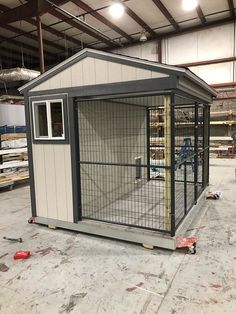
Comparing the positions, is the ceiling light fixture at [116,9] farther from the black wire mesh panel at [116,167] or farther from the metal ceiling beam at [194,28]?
the black wire mesh panel at [116,167]

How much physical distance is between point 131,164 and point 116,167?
1.62 meters

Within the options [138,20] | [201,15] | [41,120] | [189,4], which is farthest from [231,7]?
[41,120]

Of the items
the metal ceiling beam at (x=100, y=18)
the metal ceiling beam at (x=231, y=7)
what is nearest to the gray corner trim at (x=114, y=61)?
the metal ceiling beam at (x=100, y=18)

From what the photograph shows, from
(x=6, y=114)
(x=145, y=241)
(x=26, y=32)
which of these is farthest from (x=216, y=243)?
(x=26, y=32)

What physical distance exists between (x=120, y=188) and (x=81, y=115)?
180cm

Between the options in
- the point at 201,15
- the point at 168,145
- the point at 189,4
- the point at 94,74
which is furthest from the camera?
the point at 201,15

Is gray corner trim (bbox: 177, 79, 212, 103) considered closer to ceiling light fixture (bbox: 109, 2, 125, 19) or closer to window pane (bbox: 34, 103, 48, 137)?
window pane (bbox: 34, 103, 48, 137)

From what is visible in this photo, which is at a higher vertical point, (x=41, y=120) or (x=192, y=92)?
(x=192, y=92)

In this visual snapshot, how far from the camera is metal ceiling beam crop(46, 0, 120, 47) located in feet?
22.5

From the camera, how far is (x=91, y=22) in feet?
28.3

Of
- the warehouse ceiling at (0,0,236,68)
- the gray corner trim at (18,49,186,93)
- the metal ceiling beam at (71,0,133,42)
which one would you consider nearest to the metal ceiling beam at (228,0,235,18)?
the warehouse ceiling at (0,0,236,68)

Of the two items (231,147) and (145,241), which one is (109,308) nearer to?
(145,241)

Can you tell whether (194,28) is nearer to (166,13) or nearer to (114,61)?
(166,13)

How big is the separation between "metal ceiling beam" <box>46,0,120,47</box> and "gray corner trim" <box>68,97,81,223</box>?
432 cm
